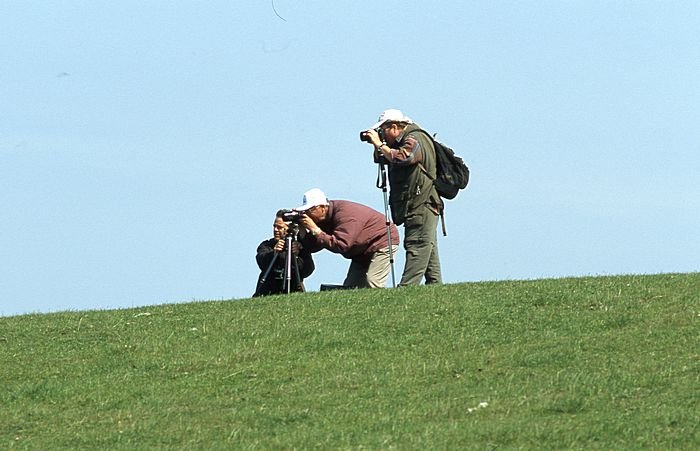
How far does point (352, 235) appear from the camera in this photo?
65.4ft

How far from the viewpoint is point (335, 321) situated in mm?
17359

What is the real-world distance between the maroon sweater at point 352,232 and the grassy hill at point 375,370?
99cm

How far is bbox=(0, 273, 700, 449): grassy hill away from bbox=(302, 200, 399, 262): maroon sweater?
99 centimetres

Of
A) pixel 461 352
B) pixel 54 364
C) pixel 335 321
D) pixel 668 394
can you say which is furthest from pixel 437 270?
pixel 668 394

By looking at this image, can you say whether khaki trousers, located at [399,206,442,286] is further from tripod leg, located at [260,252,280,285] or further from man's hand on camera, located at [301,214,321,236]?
tripod leg, located at [260,252,280,285]

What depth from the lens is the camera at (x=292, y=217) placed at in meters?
20.2

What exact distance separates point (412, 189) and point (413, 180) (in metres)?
0.13

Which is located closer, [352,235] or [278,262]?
[352,235]

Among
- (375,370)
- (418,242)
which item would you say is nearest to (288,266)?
(418,242)

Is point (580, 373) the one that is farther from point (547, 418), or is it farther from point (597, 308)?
point (597, 308)

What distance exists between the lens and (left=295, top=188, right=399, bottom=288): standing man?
20.0 m

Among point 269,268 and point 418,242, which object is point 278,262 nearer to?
point 269,268

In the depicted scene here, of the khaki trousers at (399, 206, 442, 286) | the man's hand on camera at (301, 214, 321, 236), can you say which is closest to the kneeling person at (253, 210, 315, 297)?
the man's hand on camera at (301, 214, 321, 236)

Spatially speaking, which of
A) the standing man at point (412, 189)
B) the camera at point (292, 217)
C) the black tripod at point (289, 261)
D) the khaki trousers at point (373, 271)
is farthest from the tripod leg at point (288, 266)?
the standing man at point (412, 189)
